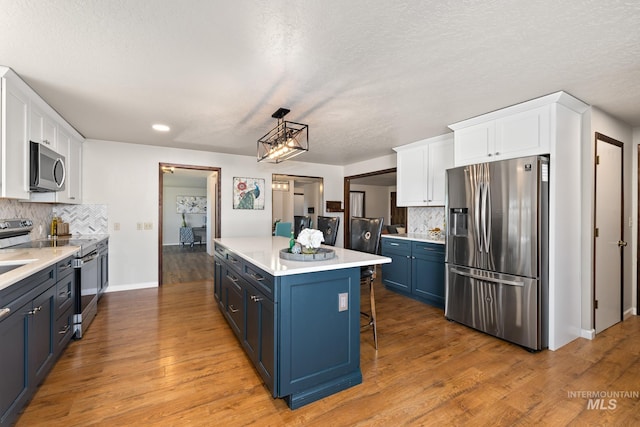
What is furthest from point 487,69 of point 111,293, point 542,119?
point 111,293

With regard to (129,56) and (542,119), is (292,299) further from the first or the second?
(542,119)

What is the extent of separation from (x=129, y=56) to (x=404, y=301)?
3.89 meters

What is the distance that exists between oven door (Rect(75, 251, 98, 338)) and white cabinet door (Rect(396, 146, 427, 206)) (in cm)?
406

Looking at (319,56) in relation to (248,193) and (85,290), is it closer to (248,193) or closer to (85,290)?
(85,290)

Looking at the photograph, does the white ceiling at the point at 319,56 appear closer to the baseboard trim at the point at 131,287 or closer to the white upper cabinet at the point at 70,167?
the white upper cabinet at the point at 70,167

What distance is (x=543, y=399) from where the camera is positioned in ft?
6.44

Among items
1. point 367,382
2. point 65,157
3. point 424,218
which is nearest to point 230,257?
point 367,382

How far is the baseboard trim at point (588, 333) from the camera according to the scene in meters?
2.91

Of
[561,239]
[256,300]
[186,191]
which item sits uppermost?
[186,191]

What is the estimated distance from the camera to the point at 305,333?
6.31ft

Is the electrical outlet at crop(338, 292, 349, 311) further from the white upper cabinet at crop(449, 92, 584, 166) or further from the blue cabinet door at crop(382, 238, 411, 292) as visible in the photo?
the blue cabinet door at crop(382, 238, 411, 292)

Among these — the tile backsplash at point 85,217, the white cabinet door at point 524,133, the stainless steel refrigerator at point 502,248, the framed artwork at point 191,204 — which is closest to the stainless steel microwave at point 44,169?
the tile backsplash at point 85,217

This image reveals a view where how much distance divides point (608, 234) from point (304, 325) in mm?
3396

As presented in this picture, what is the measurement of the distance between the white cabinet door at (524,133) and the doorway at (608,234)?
31.4 inches
